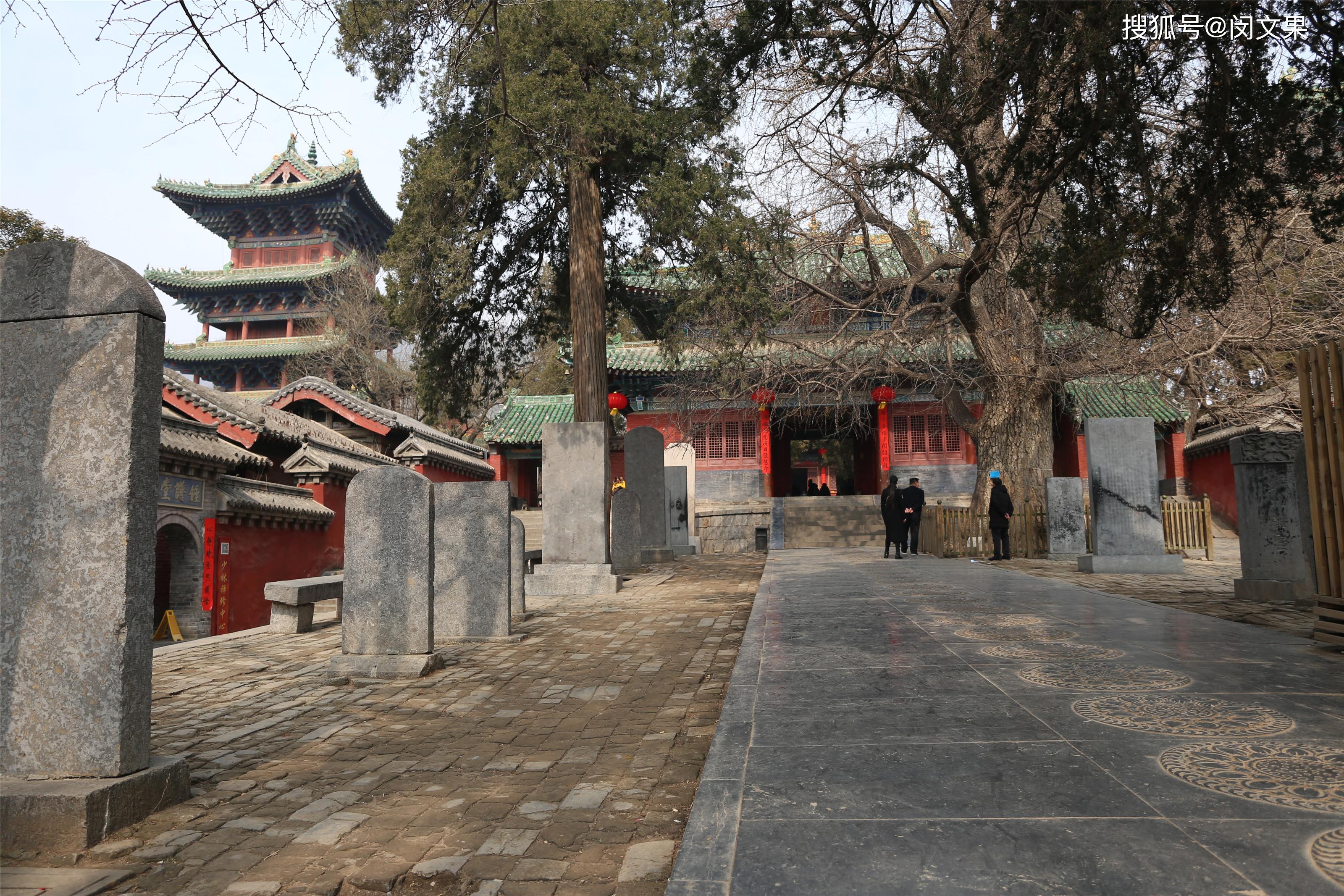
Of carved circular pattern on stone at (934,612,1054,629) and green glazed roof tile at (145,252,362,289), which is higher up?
green glazed roof tile at (145,252,362,289)

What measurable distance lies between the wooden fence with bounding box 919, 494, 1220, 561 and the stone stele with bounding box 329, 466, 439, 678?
1091 cm

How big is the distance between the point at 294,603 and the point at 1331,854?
9305 millimetres

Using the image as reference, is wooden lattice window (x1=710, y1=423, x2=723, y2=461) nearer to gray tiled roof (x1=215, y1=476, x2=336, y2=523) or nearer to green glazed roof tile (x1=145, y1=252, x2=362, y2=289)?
gray tiled roof (x1=215, y1=476, x2=336, y2=523)

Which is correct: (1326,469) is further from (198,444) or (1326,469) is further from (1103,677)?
(198,444)

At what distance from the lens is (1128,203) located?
6.01 m

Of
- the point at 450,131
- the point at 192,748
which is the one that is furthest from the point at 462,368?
the point at 192,748

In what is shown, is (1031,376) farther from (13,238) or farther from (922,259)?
(13,238)

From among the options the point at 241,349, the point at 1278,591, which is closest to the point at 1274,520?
the point at 1278,591

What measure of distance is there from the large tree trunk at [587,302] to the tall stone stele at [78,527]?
9273mm

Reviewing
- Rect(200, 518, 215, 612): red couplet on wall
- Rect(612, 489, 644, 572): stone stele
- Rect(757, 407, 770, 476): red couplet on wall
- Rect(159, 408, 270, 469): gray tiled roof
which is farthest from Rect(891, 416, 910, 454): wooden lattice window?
Rect(200, 518, 215, 612): red couplet on wall

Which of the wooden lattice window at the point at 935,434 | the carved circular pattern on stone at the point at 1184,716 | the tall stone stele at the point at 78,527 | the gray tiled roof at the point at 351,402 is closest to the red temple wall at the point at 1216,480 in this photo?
the wooden lattice window at the point at 935,434

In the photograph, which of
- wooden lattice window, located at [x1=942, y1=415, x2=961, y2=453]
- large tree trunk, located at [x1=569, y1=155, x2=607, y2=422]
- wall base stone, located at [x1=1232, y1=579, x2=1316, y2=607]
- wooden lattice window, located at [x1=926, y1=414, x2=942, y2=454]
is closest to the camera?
wall base stone, located at [x1=1232, y1=579, x2=1316, y2=607]

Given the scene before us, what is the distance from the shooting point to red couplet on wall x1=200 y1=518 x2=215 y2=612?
1423 cm

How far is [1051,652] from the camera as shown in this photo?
4801 mm
